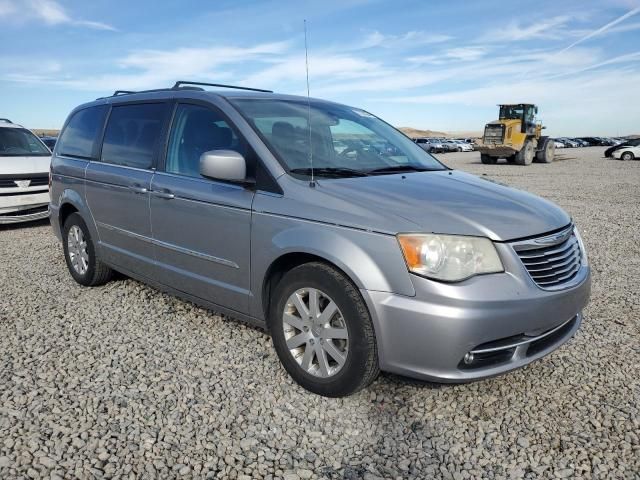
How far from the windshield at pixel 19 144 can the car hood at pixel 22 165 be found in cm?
39

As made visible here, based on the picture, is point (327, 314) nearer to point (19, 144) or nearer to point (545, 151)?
point (19, 144)

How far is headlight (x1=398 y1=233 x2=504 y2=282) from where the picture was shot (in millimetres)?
2621

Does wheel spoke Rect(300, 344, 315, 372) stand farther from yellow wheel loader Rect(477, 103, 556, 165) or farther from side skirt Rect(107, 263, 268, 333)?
yellow wheel loader Rect(477, 103, 556, 165)

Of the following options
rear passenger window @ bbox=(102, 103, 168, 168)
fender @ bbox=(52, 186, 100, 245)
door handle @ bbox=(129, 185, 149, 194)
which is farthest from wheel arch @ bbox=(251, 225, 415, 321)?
fender @ bbox=(52, 186, 100, 245)

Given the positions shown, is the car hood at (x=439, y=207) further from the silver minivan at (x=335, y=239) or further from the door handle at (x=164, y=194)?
the door handle at (x=164, y=194)

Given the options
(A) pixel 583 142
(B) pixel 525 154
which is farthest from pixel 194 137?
(A) pixel 583 142

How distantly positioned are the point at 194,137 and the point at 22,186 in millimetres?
6131

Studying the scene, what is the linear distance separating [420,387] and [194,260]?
1756 millimetres

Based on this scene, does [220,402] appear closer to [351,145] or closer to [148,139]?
[351,145]

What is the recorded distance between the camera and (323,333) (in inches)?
118

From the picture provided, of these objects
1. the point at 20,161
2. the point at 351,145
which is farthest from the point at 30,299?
the point at 20,161

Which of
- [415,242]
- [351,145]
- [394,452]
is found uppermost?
[351,145]

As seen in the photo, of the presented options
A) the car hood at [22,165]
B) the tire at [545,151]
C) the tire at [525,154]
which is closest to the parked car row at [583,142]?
the tire at [545,151]

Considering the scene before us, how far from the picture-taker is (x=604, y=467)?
2.48 m
